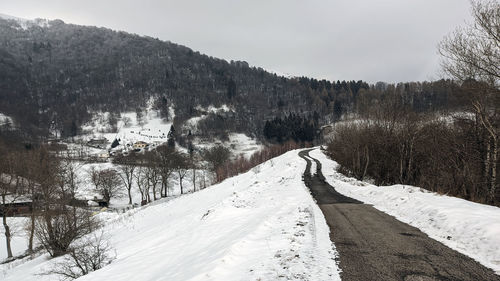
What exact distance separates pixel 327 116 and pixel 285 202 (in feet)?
633

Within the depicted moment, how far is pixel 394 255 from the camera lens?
20.6ft

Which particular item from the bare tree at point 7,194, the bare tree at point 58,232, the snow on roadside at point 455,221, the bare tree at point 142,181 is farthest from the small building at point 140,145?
the snow on roadside at point 455,221

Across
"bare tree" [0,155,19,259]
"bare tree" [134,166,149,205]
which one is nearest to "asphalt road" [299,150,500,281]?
"bare tree" [0,155,19,259]

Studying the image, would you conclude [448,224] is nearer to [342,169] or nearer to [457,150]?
[457,150]

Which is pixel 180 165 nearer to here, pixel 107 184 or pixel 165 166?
pixel 165 166

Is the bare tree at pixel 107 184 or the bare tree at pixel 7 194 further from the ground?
the bare tree at pixel 7 194

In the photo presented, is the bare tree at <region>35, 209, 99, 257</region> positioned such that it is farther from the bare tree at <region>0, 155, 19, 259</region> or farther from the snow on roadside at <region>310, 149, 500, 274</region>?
the snow on roadside at <region>310, 149, 500, 274</region>

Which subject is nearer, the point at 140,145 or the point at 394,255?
the point at 394,255

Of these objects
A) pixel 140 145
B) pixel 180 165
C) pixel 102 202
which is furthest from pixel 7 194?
pixel 140 145

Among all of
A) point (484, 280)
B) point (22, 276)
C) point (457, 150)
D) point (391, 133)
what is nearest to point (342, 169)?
point (391, 133)

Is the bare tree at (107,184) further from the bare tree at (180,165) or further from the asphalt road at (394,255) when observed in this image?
the asphalt road at (394,255)

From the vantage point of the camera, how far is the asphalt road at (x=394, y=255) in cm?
520

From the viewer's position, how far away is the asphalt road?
5.20 meters

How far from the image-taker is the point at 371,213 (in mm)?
11320
